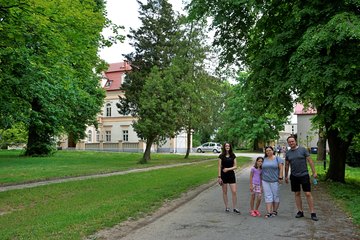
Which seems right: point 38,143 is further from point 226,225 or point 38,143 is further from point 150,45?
point 226,225

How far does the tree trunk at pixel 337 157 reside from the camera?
59.4ft

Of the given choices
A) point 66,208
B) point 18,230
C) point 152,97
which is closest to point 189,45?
point 152,97

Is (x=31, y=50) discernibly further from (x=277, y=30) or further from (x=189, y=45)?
(x=189, y=45)

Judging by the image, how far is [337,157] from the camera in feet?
59.4

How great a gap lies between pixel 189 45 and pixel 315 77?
25832mm

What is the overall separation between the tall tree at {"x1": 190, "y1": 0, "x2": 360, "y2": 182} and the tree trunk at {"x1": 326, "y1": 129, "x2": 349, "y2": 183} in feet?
0.71

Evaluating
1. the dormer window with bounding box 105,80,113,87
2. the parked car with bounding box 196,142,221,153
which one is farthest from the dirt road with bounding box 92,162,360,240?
Result: the dormer window with bounding box 105,80,113,87

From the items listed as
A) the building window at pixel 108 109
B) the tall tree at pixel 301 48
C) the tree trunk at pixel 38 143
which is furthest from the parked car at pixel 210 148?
the tall tree at pixel 301 48

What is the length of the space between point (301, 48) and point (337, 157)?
8568 mm

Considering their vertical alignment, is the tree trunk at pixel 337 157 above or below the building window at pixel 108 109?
below

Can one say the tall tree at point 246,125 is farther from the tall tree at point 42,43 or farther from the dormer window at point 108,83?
the tall tree at point 42,43

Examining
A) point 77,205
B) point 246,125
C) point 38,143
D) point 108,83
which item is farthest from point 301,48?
point 108,83

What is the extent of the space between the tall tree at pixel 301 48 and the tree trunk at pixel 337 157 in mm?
218

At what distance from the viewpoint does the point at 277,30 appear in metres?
15.1
